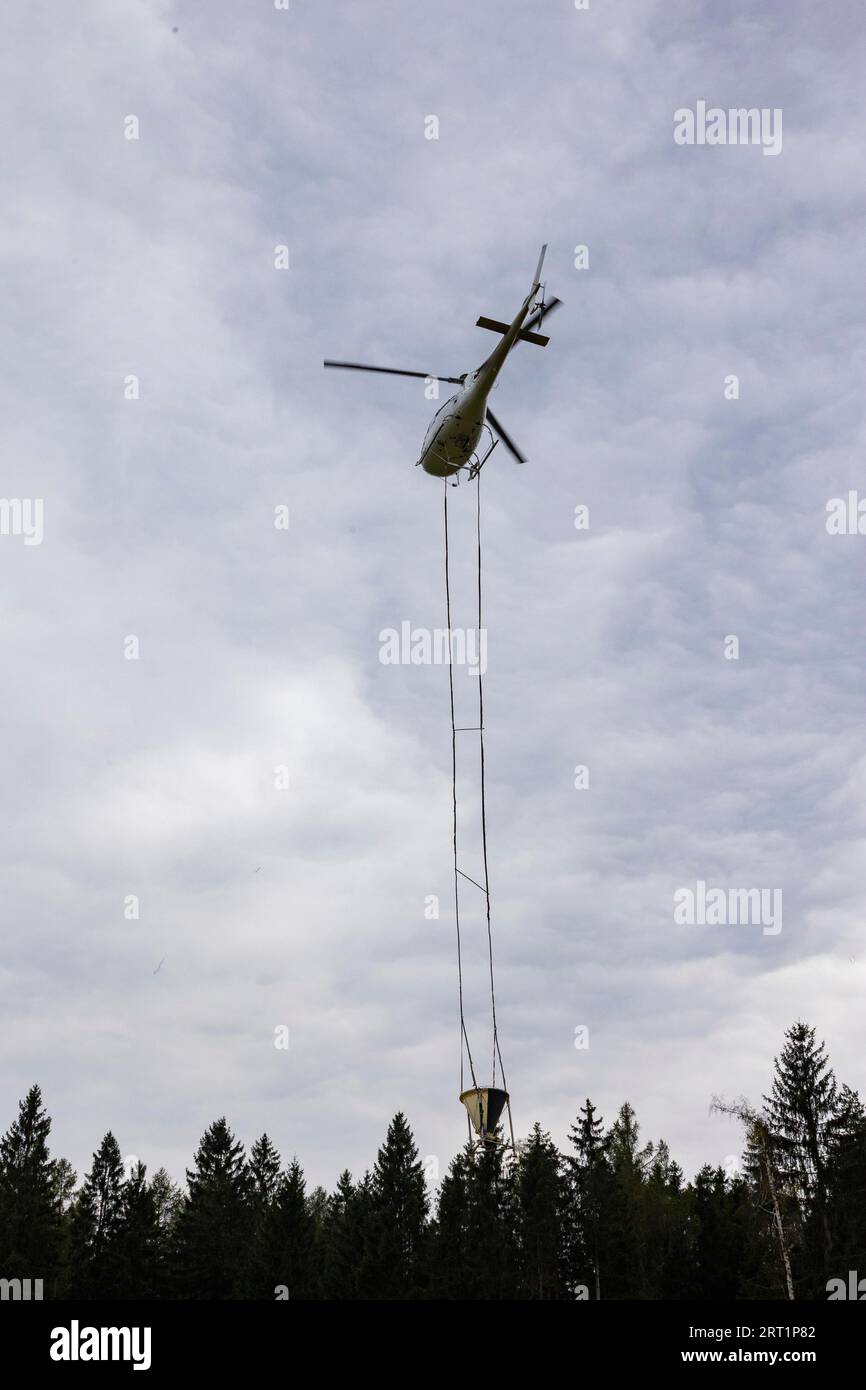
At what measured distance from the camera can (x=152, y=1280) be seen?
1961 inches

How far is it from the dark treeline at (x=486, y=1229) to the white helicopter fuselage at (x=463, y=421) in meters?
34.8

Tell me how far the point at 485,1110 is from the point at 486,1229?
3732cm

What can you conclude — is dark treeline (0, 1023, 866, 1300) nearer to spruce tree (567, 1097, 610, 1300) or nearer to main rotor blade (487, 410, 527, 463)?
spruce tree (567, 1097, 610, 1300)

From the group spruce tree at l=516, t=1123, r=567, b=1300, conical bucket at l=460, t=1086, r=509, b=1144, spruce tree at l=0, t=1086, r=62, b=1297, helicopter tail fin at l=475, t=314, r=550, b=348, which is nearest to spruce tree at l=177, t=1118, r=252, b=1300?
spruce tree at l=0, t=1086, r=62, b=1297

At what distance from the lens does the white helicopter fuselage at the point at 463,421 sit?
1903cm

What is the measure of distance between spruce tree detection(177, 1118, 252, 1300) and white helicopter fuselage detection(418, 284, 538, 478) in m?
40.8

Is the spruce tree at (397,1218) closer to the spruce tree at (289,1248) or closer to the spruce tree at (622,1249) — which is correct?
the spruce tree at (289,1248)

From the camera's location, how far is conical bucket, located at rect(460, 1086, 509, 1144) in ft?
51.5

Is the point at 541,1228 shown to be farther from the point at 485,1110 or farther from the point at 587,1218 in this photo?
the point at 485,1110

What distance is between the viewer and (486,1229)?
161 feet
